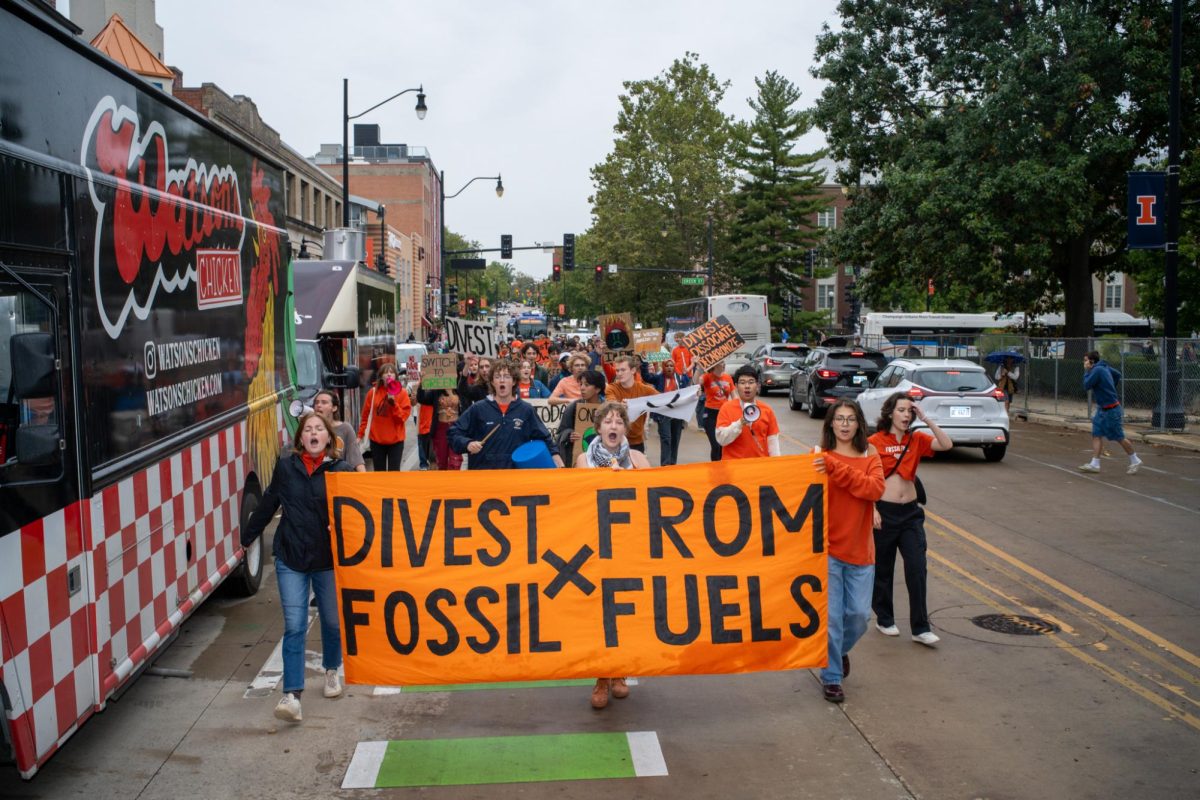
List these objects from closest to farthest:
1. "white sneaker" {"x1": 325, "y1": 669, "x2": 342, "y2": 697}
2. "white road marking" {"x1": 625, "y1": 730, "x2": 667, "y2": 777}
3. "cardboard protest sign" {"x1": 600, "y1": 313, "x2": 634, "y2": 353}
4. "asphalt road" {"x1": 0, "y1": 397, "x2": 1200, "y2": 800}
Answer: "asphalt road" {"x1": 0, "y1": 397, "x2": 1200, "y2": 800}
"white road marking" {"x1": 625, "y1": 730, "x2": 667, "y2": 777}
"white sneaker" {"x1": 325, "y1": 669, "x2": 342, "y2": 697}
"cardboard protest sign" {"x1": 600, "y1": 313, "x2": 634, "y2": 353}

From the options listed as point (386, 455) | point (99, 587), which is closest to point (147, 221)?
point (99, 587)

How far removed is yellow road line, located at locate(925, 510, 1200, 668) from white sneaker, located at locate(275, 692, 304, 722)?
565 centimetres

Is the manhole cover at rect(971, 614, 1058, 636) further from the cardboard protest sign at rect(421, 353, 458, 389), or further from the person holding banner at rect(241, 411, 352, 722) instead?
the cardboard protest sign at rect(421, 353, 458, 389)

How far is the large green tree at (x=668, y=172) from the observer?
66375 millimetres

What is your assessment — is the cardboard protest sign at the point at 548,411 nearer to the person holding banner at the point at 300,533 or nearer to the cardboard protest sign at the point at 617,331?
the person holding banner at the point at 300,533

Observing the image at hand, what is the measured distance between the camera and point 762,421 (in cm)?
875

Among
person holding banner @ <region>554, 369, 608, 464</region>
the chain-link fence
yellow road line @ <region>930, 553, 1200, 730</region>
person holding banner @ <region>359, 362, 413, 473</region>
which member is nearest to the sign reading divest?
yellow road line @ <region>930, 553, 1200, 730</region>

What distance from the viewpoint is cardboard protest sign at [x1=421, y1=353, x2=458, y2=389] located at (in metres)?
13.1

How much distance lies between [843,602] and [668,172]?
62.1 m

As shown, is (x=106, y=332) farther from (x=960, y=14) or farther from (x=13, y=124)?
(x=960, y=14)

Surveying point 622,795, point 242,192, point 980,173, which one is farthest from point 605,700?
point 980,173

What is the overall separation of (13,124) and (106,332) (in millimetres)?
1262

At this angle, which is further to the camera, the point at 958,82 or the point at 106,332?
the point at 958,82

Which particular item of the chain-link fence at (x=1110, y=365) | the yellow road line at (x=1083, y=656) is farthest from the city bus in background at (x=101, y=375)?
the chain-link fence at (x=1110, y=365)
